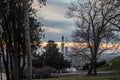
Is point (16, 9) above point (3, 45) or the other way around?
above

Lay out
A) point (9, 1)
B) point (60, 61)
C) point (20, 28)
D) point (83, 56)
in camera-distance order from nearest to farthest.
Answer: point (9, 1)
point (20, 28)
point (83, 56)
point (60, 61)

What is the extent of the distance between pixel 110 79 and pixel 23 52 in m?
9.78

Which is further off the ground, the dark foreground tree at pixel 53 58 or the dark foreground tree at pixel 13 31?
the dark foreground tree at pixel 13 31

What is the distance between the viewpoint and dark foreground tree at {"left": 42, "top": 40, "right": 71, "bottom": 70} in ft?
331

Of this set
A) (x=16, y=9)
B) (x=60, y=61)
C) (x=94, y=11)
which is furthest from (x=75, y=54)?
(x=16, y=9)

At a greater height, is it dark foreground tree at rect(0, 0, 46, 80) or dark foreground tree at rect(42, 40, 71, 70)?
dark foreground tree at rect(0, 0, 46, 80)

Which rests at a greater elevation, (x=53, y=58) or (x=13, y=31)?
(x=13, y=31)

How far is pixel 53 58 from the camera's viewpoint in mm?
101062

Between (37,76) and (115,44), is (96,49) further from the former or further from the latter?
(37,76)

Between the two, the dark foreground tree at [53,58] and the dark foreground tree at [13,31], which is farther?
the dark foreground tree at [53,58]

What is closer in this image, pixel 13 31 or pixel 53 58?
pixel 13 31

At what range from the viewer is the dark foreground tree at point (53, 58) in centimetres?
10094

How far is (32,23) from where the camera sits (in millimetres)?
39812

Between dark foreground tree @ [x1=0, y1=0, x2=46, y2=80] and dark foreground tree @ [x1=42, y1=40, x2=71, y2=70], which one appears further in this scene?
dark foreground tree @ [x1=42, y1=40, x2=71, y2=70]
